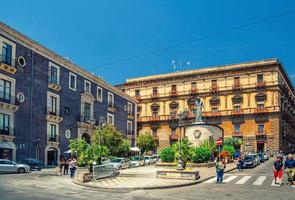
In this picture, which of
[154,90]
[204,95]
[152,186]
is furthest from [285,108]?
[152,186]

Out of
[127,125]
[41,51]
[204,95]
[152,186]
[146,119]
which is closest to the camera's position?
[152,186]

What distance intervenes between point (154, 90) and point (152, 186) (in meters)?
62.1

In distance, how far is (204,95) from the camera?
7594 centimetres

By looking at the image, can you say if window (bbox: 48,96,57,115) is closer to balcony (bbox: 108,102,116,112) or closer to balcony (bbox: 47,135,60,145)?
balcony (bbox: 47,135,60,145)

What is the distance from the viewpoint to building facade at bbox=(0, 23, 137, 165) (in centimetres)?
3722

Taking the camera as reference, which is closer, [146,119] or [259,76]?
[259,76]

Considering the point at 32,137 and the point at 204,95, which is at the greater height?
the point at 204,95

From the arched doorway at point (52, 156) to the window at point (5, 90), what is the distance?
343 inches

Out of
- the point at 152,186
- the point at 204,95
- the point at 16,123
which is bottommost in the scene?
the point at 152,186

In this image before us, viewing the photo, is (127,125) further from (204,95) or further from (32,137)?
(32,137)

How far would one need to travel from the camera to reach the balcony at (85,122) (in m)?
50.3

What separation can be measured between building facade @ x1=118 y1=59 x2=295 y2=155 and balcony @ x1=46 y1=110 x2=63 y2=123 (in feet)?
117

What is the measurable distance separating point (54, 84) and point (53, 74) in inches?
49.5

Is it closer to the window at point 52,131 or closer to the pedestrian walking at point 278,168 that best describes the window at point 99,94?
the window at point 52,131
